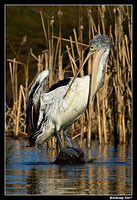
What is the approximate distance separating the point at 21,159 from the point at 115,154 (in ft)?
6.25

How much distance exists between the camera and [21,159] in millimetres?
7531

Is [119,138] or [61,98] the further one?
[119,138]

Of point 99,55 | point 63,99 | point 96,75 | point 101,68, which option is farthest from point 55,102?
point 99,55

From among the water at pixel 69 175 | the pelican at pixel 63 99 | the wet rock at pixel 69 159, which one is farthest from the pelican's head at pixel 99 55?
the water at pixel 69 175

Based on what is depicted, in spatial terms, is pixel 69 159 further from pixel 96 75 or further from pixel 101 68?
pixel 101 68

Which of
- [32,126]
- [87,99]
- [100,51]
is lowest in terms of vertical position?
[32,126]

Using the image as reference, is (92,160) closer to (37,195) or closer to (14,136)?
(37,195)

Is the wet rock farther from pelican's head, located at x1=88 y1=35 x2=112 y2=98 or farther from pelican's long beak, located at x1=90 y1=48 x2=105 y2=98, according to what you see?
pelican's head, located at x1=88 y1=35 x2=112 y2=98

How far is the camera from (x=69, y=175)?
233 inches

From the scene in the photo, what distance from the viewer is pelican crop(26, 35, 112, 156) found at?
707cm

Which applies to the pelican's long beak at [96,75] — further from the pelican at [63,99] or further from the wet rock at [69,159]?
the wet rock at [69,159]

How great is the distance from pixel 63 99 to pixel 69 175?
1.67 m

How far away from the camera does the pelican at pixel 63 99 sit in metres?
7.07
